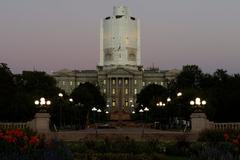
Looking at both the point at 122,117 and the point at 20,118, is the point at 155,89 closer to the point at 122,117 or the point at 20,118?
the point at 122,117

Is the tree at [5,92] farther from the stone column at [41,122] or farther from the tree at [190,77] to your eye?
the tree at [190,77]

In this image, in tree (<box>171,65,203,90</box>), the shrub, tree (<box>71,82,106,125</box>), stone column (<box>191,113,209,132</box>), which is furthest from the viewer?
tree (<box>71,82,106,125</box>)

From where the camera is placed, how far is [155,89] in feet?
561

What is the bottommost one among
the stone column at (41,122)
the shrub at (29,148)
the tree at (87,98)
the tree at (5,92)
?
the shrub at (29,148)

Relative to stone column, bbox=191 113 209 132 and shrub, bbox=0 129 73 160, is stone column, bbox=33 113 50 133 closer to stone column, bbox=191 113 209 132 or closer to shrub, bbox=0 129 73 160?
stone column, bbox=191 113 209 132

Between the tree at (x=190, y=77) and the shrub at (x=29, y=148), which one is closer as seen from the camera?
→ the shrub at (x=29, y=148)

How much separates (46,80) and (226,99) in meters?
70.4

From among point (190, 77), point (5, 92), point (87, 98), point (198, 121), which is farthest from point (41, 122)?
point (87, 98)

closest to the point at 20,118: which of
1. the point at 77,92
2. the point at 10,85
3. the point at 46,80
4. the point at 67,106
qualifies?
the point at 10,85

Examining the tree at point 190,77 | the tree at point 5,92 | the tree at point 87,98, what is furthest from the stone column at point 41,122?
the tree at point 190,77

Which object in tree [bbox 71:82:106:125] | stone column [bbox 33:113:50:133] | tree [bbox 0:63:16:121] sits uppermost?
tree [bbox 71:82:106:125]

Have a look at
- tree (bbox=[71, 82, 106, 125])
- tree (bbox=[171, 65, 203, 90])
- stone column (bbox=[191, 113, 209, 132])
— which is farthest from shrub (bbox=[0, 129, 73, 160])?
tree (bbox=[171, 65, 203, 90])

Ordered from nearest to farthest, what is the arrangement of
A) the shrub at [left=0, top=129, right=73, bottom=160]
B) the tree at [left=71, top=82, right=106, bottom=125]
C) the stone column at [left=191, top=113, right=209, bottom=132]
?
the shrub at [left=0, top=129, right=73, bottom=160] < the stone column at [left=191, top=113, right=209, bottom=132] < the tree at [left=71, top=82, right=106, bottom=125]

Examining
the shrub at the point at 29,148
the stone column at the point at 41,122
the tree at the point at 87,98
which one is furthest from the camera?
the tree at the point at 87,98
